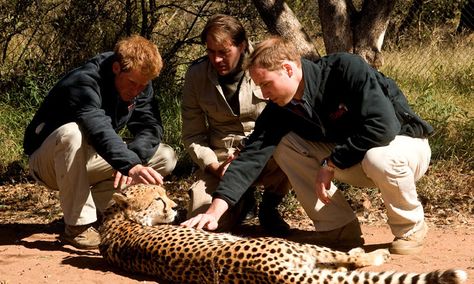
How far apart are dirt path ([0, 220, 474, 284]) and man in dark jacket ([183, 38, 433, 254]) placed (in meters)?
0.19

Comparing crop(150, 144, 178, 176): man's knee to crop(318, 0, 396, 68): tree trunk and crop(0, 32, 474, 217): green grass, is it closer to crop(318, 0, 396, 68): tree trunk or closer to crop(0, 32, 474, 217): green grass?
crop(0, 32, 474, 217): green grass

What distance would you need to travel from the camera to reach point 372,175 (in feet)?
13.6

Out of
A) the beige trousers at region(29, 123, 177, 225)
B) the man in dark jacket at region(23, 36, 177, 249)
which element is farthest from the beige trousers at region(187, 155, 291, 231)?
the beige trousers at region(29, 123, 177, 225)

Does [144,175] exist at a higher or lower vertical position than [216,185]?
higher

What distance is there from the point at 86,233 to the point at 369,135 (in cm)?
177

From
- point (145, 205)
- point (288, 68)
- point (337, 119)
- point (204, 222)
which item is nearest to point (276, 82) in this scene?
point (288, 68)

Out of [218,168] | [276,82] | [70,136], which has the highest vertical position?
[276,82]

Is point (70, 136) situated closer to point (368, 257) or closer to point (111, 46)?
point (368, 257)

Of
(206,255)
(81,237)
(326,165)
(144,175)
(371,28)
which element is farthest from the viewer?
(371,28)

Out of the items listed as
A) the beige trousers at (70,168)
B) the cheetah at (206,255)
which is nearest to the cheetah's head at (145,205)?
the cheetah at (206,255)

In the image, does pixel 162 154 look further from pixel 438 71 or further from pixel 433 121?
pixel 438 71

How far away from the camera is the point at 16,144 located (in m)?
6.98

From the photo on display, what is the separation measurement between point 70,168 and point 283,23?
2.00m

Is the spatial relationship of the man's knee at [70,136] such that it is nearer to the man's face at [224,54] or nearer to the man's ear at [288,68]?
the man's face at [224,54]
